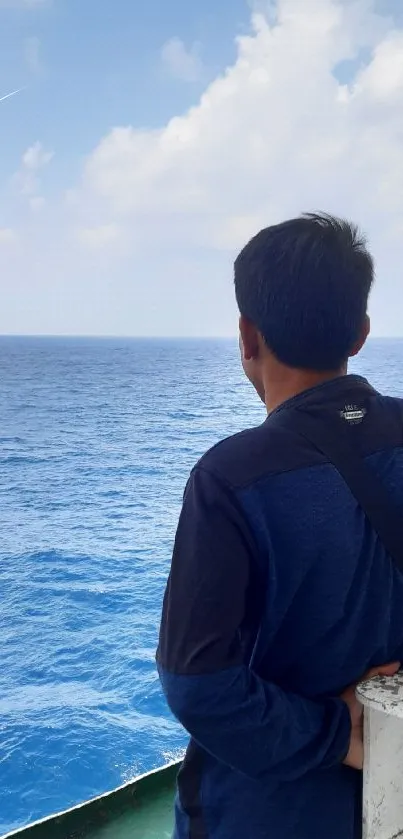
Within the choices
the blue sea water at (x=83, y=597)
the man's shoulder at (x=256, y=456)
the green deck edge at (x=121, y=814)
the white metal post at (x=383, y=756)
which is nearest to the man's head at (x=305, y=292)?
the man's shoulder at (x=256, y=456)

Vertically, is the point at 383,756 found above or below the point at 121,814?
above

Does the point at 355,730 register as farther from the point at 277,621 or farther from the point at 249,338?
the point at 249,338

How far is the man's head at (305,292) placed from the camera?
2.53ft

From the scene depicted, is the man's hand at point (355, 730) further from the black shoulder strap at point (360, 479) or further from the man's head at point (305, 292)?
the man's head at point (305, 292)

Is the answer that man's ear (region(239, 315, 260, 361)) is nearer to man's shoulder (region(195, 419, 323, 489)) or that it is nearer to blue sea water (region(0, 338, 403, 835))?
man's shoulder (region(195, 419, 323, 489))

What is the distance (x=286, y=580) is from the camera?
712mm

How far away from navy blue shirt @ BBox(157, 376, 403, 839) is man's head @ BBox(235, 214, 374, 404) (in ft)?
0.16

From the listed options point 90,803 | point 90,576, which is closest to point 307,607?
point 90,803

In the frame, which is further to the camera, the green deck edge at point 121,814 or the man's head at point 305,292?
the green deck edge at point 121,814

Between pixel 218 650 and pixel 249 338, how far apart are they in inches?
13.4

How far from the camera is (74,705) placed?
26.8 ft

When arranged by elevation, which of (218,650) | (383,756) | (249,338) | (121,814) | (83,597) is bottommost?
(83,597)

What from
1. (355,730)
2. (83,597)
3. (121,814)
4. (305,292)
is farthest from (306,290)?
(83,597)

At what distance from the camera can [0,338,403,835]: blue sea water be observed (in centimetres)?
725
